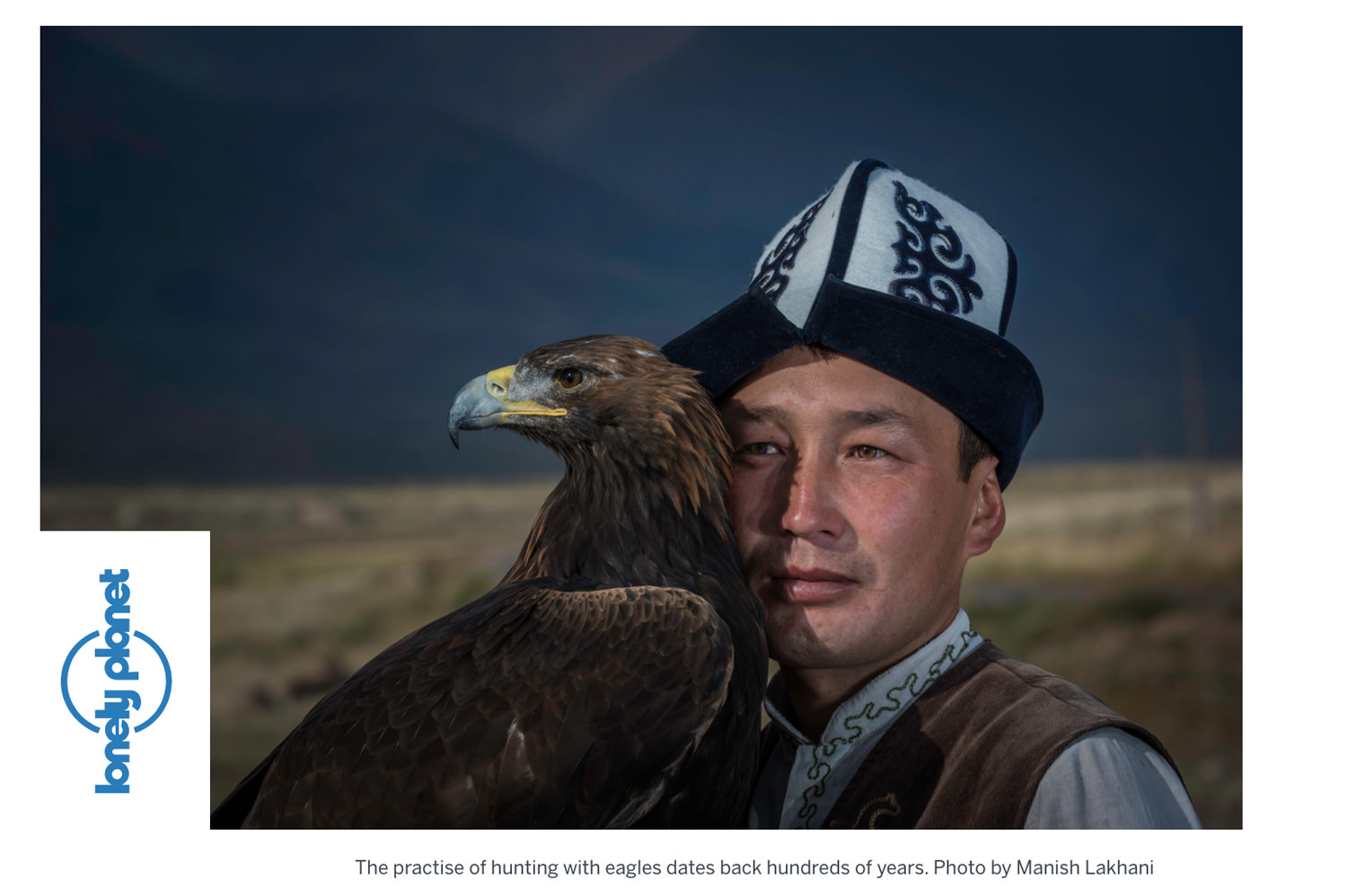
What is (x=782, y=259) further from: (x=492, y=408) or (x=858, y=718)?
(x=858, y=718)

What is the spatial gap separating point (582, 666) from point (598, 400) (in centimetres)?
54

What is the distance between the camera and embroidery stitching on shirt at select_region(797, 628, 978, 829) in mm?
1742

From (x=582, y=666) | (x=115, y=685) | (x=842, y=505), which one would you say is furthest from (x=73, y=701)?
(x=842, y=505)

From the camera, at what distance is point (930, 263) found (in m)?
1.72

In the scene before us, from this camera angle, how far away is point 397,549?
3.29m

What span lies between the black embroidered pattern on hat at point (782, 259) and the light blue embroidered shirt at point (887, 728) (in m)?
0.83

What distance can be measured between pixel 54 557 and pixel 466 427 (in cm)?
127

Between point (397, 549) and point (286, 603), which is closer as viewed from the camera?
point (286, 603)

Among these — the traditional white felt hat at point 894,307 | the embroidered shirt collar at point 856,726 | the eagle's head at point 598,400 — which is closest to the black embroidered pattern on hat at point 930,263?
the traditional white felt hat at point 894,307

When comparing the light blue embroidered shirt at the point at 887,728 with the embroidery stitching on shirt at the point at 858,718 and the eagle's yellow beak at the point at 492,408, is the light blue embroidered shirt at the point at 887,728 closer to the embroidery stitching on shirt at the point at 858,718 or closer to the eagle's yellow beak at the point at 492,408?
the embroidery stitching on shirt at the point at 858,718
